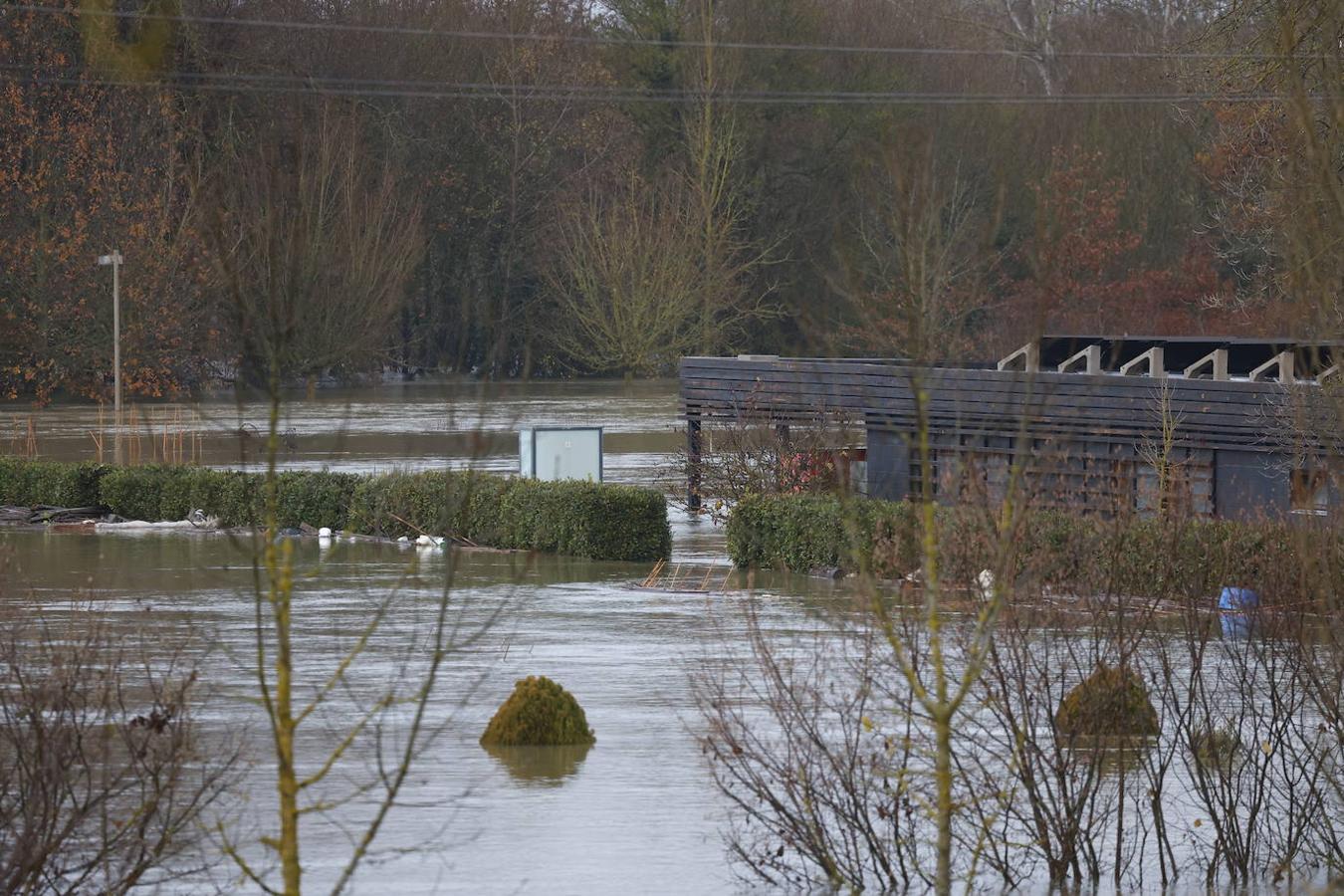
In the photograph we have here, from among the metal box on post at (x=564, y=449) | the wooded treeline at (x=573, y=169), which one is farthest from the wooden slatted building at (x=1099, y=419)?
the wooded treeline at (x=573, y=169)

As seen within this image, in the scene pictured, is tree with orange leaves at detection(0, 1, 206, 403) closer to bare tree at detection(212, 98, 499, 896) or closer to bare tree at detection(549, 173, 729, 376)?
bare tree at detection(212, 98, 499, 896)

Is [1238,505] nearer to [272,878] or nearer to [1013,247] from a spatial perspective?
[272,878]

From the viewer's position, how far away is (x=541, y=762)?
13906 mm

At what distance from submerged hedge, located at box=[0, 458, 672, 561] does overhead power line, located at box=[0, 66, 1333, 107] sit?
27.8 m

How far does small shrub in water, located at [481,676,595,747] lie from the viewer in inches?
556

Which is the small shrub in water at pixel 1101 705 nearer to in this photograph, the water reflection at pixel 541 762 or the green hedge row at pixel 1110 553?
the green hedge row at pixel 1110 553

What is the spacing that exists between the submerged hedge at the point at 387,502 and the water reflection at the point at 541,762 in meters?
8.90

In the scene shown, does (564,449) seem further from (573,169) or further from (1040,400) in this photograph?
(573,169)

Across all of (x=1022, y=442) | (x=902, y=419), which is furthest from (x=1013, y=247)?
(x=1022, y=442)

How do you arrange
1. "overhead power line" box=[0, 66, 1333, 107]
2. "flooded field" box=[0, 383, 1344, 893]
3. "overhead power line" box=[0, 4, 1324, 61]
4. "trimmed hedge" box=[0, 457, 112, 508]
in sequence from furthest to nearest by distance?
"overhead power line" box=[0, 66, 1333, 107] < "overhead power line" box=[0, 4, 1324, 61] < "trimmed hedge" box=[0, 457, 112, 508] < "flooded field" box=[0, 383, 1344, 893]

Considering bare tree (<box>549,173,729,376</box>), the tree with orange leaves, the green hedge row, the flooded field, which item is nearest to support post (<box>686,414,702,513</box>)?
the flooded field

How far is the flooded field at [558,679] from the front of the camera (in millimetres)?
10805

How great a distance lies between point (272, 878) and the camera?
34.6 feet

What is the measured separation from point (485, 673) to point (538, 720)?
2.76m
